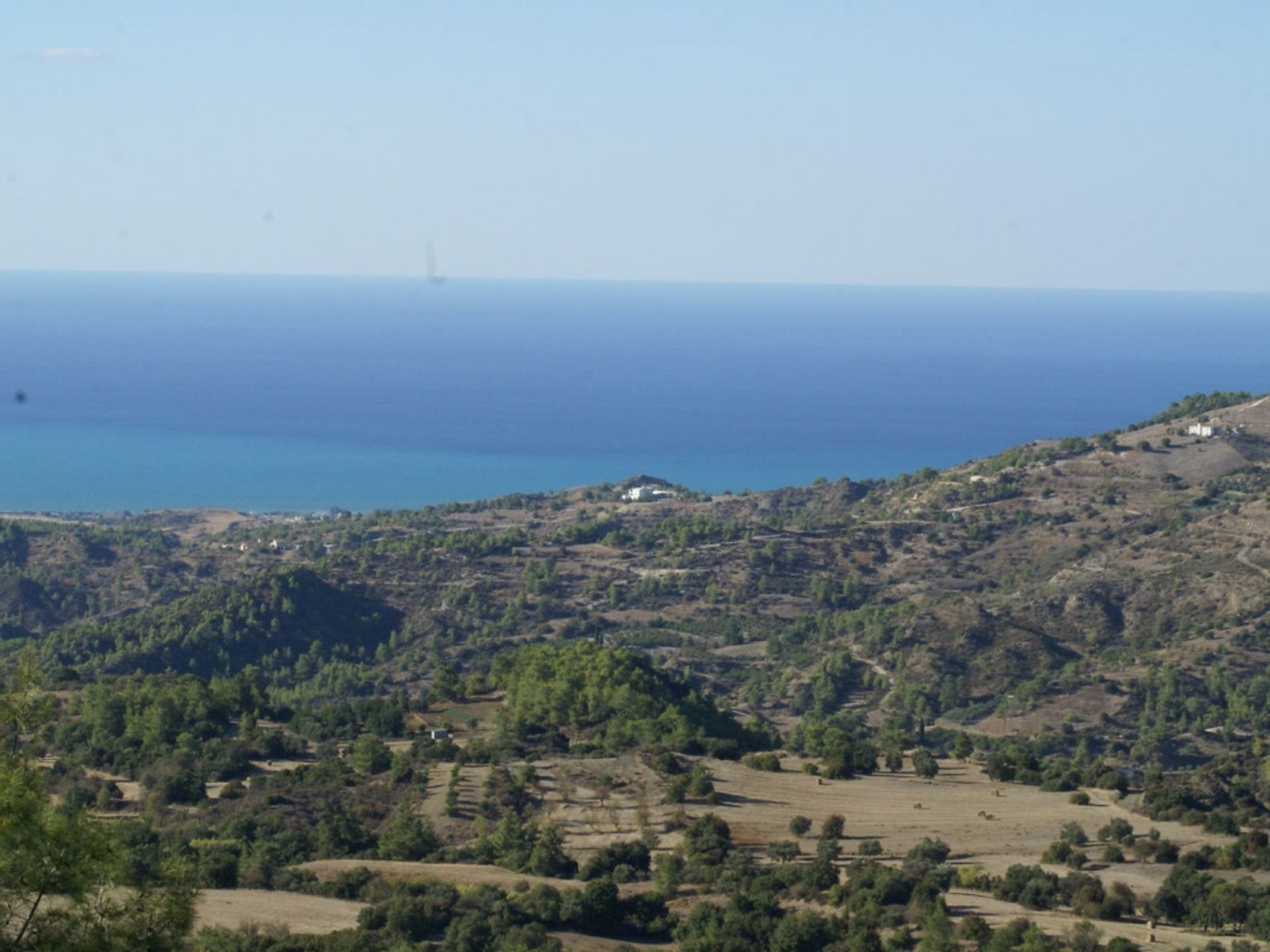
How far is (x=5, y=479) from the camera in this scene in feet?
436

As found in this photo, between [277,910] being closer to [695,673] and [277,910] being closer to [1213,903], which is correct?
[1213,903]

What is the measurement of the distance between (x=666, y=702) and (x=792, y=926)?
19.5 metres

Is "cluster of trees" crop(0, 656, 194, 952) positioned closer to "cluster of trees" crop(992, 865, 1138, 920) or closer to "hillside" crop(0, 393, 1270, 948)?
"hillside" crop(0, 393, 1270, 948)

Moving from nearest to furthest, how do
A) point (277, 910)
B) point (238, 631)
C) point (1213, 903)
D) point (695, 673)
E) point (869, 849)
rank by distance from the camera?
point (277, 910) < point (1213, 903) < point (869, 849) < point (695, 673) < point (238, 631)

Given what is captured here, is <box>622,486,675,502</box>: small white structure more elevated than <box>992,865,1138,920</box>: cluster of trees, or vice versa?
<box>992,865,1138,920</box>: cluster of trees

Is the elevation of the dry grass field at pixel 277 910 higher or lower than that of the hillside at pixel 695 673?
higher

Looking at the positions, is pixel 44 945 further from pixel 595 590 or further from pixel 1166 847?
pixel 595 590

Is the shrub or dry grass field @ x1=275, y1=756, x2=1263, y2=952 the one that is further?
the shrub

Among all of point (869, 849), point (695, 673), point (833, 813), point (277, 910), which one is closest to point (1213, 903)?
point (869, 849)

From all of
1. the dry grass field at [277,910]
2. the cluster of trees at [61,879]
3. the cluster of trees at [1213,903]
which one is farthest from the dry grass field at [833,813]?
the cluster of trees at [61,879]

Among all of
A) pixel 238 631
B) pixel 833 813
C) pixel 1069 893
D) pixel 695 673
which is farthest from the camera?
pixel 238 631

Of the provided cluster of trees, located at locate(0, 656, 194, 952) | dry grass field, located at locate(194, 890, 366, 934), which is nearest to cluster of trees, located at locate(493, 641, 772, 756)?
dry grass field, located at locate(194, 890, 366, 934)

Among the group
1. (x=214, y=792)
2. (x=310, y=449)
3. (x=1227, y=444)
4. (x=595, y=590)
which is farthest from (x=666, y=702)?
(x=310, y=449)

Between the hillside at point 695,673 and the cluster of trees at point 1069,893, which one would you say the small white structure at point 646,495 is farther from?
the cluster of trees at point 1069,893
